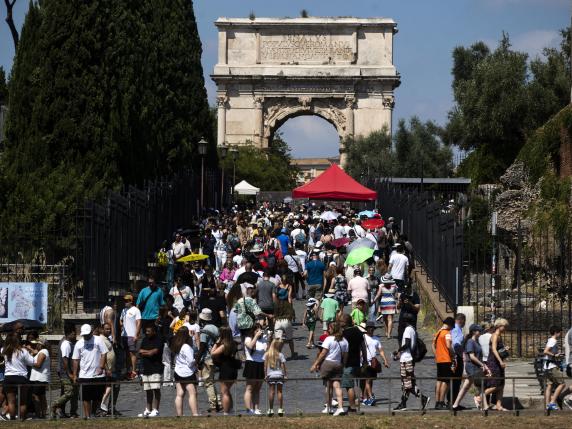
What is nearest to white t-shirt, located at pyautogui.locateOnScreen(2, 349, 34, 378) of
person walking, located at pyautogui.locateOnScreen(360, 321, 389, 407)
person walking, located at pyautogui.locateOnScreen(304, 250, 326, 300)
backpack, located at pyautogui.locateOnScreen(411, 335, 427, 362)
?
person walking, located at pyautogui.locateOnScreen(360, 321, 389, 407)

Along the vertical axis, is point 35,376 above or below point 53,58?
below

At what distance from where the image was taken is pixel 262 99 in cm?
9606

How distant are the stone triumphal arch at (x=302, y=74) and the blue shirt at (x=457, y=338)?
69.0 m

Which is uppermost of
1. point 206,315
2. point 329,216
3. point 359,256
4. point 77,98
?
point 77,98

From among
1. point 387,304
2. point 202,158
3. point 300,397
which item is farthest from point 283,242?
point 300,397

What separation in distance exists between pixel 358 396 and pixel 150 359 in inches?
116

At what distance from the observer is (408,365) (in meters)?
21.5

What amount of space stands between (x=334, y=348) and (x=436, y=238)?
32.0 ft

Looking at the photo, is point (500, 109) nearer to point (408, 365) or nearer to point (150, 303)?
point (150, 303)

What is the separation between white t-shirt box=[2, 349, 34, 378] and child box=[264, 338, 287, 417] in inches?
120

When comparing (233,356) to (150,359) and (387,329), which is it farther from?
(387,329)

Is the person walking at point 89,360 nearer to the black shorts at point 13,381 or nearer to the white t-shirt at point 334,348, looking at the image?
the black shorts at point 13,381

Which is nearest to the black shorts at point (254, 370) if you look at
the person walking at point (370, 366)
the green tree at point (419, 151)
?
the person walking at point (370, 366)

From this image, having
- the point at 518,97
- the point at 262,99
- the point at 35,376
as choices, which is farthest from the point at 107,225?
the point at 262,99
